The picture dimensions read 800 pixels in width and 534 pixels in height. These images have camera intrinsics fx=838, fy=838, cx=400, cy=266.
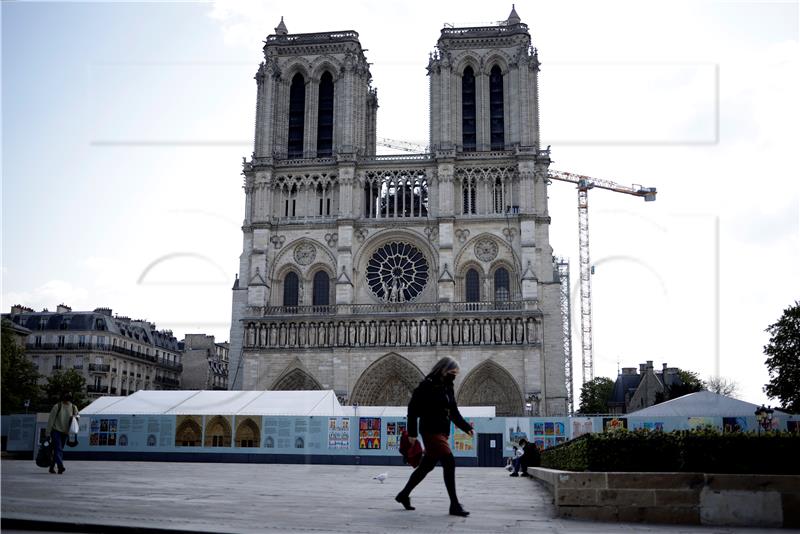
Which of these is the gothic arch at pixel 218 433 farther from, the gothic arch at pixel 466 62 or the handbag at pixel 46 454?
the gothic arch at pixel 466 62

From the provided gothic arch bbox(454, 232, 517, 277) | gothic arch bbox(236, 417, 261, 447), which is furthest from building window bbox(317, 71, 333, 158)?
gothic arch bbox(236, 417, 261, 447)

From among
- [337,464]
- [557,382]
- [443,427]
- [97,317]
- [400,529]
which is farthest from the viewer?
[97,317]

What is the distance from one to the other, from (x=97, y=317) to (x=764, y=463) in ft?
169

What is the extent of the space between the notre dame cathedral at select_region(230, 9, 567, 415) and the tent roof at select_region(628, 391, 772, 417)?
12.1 m

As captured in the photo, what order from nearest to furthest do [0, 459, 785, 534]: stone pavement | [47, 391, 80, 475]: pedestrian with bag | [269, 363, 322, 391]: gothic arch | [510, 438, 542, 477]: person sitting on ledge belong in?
[0, 459, 785, 534]: stone pavement < [47, 391, 80, 475]: pedestrian with bag < [510, 438, 542, 477]: person sitting on ledge < [269, 363, 322, 391]: gothic arch

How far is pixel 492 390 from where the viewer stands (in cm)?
4484

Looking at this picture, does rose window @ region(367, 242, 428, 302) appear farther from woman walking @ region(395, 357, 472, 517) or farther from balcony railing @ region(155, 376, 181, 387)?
woman walking @ region(395, 357, 472, 517)

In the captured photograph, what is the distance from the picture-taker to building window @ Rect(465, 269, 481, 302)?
4669 centimetres

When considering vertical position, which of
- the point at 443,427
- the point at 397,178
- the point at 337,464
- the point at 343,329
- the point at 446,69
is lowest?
the point at 337,464

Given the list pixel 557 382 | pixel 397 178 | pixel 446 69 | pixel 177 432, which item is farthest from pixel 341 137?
pixel 177 432

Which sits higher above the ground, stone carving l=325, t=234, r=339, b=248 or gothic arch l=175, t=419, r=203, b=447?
stone carving l=325, t=234, r=339, b=248

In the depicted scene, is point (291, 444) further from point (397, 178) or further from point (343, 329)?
point (397, 178)

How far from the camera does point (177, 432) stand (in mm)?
31594

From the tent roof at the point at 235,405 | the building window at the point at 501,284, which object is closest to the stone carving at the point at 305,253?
the building window at the point at 501,284
